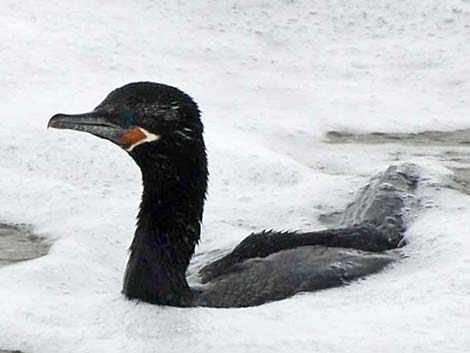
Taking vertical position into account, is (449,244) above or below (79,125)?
below

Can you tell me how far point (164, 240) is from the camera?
5453 millimetres

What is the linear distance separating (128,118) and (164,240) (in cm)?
50

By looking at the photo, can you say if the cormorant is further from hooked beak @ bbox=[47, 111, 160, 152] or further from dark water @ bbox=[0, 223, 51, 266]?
dark water @ bbox=[0, 223, 51, 266]

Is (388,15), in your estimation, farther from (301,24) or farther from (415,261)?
(415,261)

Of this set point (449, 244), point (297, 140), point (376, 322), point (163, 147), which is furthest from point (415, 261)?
point (297, 140)

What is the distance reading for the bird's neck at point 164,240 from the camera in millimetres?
5344

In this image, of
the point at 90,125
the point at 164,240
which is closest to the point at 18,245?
the point at 164,240

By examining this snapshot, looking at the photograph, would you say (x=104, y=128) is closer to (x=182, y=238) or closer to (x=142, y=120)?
(x=142, y=120)

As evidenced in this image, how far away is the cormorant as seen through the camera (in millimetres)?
5246

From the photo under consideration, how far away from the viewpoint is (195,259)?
19.9 feet

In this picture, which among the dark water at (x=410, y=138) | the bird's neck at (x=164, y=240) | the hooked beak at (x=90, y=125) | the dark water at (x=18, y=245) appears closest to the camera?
the hooked beak at (x=90, y=125)

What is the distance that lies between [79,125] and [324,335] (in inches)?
44.7

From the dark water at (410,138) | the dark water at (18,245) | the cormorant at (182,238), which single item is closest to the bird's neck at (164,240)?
the cormorant at (182,238)

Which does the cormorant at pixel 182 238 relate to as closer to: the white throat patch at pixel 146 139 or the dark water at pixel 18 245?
the white throat patch at pixel 146 139
